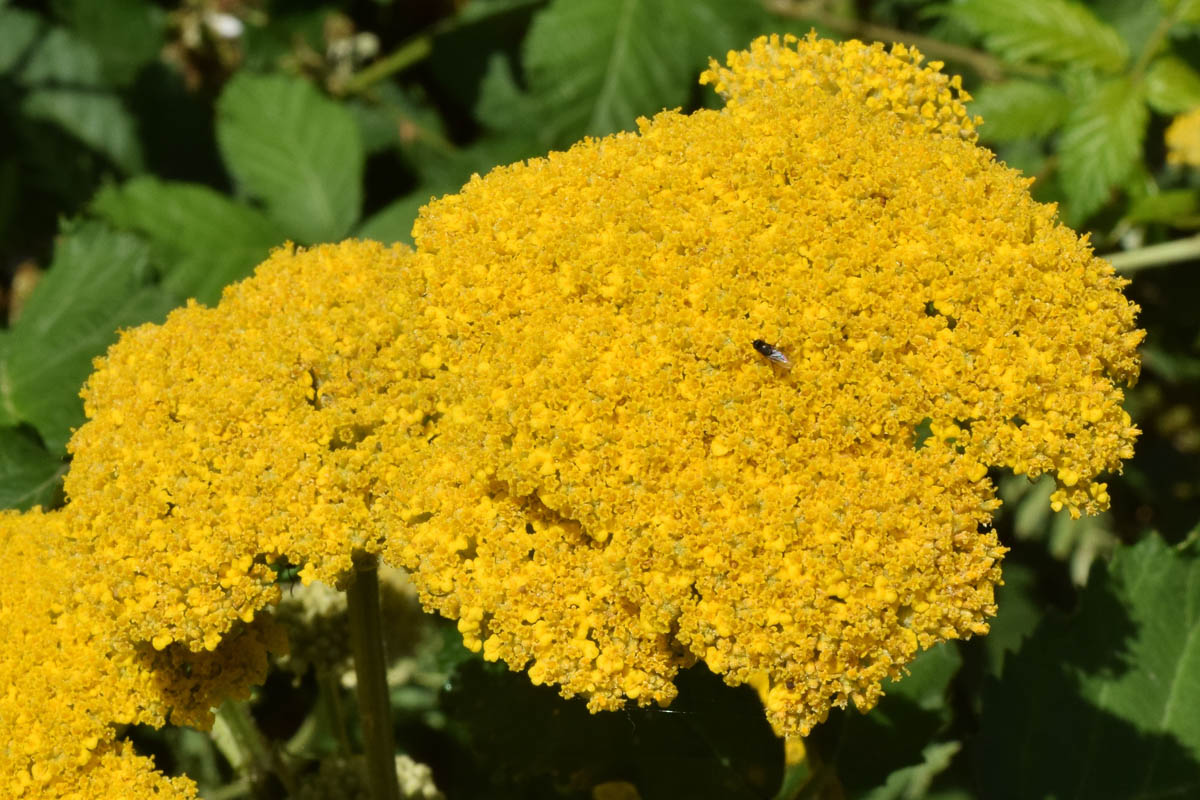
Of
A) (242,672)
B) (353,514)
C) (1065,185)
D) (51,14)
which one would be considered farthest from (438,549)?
(51,14)

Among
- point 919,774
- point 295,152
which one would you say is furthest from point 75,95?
point 919,774

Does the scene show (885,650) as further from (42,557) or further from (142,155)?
(142,155)

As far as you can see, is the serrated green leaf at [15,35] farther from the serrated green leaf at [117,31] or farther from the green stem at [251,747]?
the green stem at [251,747]

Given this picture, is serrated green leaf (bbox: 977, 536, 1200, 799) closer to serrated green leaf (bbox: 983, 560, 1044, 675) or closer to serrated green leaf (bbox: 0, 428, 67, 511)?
serrated green leaf (bbox: 983, 560, 1044, 675)

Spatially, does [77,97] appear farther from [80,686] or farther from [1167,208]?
[1167,208]

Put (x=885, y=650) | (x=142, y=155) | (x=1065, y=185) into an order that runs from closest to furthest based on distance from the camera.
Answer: (x=885, y=650)
(x=1065, y=185)
(x=142, y=155)

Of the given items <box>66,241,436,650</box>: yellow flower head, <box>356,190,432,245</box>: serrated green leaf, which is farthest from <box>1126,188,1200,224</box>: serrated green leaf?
<box>66,241,436,650</box>: yellow flower head
